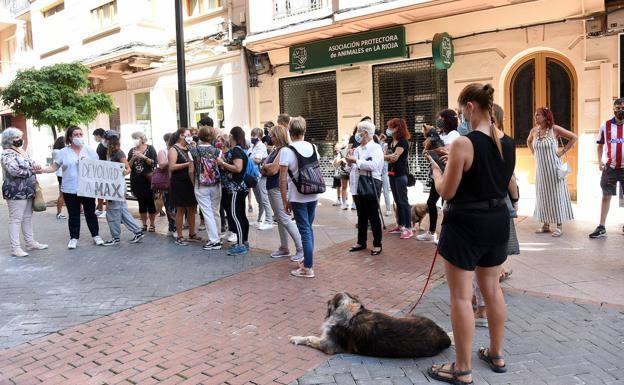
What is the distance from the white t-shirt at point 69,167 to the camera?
7925 millimetres

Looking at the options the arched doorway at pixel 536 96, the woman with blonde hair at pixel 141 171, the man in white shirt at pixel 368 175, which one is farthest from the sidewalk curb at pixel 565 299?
the arched doorway at pixel 536 96

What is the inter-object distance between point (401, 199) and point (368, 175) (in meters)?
1.37

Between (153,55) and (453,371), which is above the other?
(153,55)

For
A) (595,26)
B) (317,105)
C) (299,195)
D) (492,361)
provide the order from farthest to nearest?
(317,105) → (595,26) → (299,195) → (492,361)

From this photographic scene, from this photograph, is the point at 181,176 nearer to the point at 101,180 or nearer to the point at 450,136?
the point at 101,180

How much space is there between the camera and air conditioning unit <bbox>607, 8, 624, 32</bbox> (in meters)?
10.1

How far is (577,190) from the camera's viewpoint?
10758mm

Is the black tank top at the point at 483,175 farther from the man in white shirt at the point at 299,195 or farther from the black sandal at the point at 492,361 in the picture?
the man in white shirt at the point at 299,195

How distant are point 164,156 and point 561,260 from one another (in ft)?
19.0

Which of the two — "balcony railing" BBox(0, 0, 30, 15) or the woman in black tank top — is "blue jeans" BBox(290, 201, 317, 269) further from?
"balcony railing" BBox(0, 0, 30, 15)

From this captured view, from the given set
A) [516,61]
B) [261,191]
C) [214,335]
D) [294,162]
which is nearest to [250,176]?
[294,162]

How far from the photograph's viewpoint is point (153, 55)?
61.6 feet

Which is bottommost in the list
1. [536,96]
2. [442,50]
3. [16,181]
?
[16,181]

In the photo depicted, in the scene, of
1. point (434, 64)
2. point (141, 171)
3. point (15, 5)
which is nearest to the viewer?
point (141, 171)
